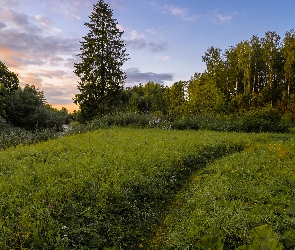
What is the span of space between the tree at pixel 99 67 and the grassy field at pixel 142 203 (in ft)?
75.1

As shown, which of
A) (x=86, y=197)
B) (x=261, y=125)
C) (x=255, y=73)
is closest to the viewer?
(x=86, y=197)

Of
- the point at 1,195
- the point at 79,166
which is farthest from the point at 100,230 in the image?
the point at 79,166

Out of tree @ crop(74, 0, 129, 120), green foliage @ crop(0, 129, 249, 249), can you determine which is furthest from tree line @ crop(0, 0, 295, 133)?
green foliage @ crop(0, 129, 249, 249)

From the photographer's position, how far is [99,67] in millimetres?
32656

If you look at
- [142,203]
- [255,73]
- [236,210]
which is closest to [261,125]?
[142,203]

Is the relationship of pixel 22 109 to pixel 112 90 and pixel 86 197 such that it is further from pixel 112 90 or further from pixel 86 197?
pixel 86 197

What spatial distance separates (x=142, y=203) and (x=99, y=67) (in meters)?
28.3

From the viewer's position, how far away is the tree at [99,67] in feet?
106

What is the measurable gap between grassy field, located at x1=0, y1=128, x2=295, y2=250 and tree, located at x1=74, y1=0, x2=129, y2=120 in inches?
901

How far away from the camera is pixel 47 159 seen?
30.0 feet

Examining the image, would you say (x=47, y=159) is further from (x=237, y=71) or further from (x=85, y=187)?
(x=237, y=71)

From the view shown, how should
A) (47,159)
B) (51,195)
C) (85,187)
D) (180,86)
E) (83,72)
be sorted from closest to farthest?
(51,195) → (85,187) → (47,159) → (83,72) → (180,86)

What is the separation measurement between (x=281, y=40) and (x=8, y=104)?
48.9m

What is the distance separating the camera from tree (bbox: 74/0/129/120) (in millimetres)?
32281
